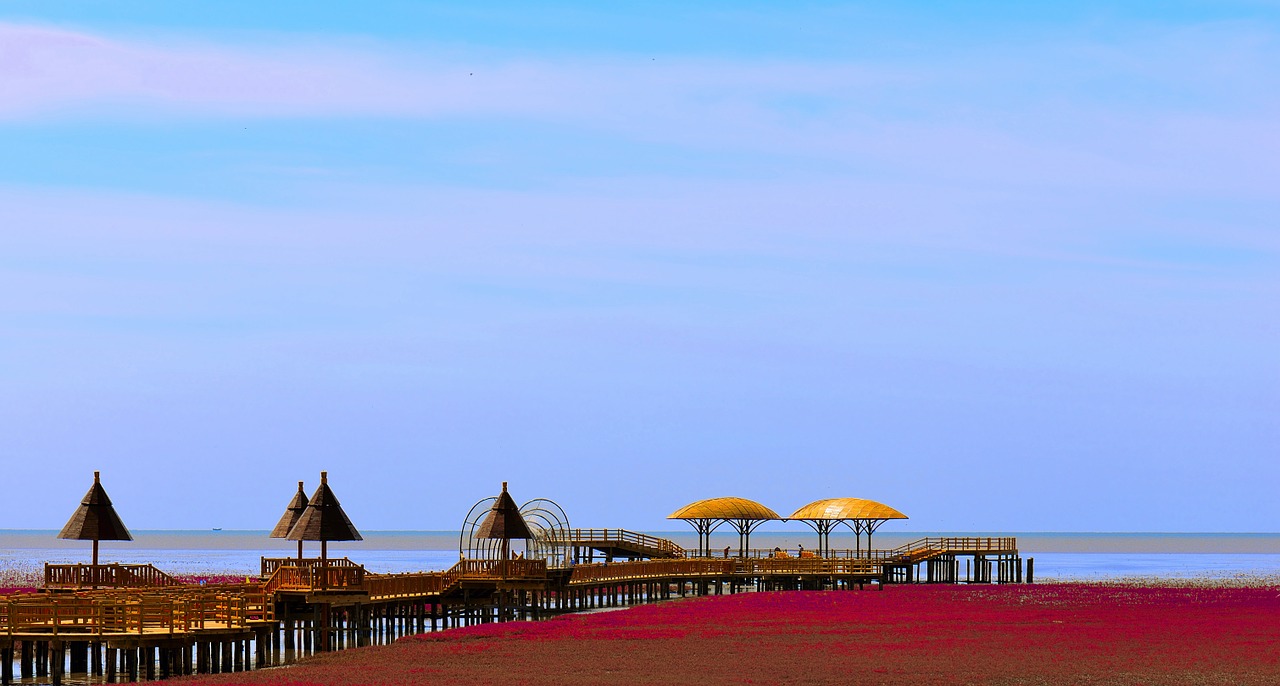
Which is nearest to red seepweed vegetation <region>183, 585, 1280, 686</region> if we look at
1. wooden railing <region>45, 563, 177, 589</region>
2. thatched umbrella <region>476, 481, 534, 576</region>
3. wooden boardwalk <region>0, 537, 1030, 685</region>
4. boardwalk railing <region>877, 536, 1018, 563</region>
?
wooden boardwalk <region>0, 537, 1030, 685</region>

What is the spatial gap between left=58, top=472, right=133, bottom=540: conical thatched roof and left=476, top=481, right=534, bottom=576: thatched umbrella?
11.7 metres

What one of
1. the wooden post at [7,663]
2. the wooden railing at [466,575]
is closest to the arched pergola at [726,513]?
the wooden railing at [466,575]

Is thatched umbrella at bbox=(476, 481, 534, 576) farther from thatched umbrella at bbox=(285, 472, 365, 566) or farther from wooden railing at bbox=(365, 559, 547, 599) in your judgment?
thatched umbrella at bbox=(285, 472, 365, 566)

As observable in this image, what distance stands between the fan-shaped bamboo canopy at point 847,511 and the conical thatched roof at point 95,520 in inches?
1677

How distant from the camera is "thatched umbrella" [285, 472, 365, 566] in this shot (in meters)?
43.5

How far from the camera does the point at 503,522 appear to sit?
53.5m

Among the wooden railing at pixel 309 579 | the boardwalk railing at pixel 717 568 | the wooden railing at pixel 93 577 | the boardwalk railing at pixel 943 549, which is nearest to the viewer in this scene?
the wooden railing at pixel 309 579

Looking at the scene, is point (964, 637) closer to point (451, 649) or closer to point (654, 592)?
point (451, 649)

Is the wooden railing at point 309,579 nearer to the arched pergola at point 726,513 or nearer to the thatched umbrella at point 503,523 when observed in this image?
the thatched umbrella at point 503,523

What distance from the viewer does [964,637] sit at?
4559cm

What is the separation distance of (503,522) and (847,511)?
32854 mm

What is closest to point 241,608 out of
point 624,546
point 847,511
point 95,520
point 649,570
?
point 95,520

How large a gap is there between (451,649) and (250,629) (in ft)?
19.2

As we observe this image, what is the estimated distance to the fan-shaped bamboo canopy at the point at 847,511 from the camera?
268ft
